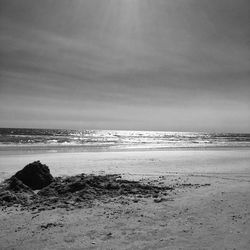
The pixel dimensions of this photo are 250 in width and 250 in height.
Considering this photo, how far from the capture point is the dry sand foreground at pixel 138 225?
4828 millimetres

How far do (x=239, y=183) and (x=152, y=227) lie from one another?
5.86m

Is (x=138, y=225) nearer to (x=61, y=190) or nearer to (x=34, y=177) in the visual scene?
(x=61, y=190)

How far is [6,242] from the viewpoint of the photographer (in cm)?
488

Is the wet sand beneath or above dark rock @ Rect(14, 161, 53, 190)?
beneath

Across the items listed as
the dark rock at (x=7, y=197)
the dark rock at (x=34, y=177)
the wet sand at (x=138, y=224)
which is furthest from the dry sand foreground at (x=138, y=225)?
the dark rock at (x=34, y=177)

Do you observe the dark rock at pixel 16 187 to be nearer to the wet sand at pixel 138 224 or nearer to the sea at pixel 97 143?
the wet sand at pixel 138 224

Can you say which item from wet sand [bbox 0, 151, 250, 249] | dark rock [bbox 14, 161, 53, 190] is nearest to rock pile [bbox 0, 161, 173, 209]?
dark rock [bbox 14, 161, 53, 190]

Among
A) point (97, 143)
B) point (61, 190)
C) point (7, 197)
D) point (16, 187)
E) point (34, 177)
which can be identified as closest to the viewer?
point (7, 197)

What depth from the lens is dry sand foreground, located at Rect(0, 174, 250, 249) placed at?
4.83m

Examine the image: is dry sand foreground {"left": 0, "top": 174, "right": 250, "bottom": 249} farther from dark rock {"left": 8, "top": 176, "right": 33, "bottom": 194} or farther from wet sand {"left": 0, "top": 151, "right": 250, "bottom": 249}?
dark rock {"left": 8, "top": 176, "right": 33, "bottom": 194}

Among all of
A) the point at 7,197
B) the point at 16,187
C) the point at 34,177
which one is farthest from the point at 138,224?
the point at 34,177

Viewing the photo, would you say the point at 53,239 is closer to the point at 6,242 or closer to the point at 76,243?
the point at 76,243

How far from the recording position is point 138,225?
571cm

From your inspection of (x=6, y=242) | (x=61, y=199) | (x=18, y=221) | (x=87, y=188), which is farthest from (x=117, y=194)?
(x=6, y=242)
